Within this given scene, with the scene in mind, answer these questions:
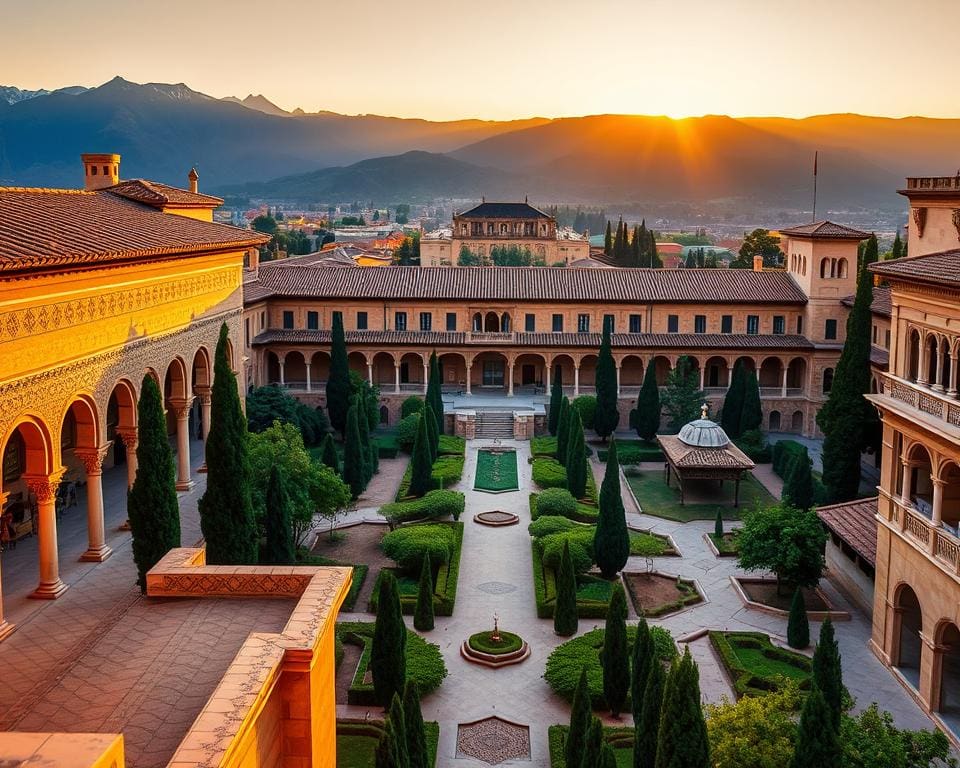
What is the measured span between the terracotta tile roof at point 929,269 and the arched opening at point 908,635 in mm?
6144

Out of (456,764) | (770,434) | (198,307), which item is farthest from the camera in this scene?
(770,434)

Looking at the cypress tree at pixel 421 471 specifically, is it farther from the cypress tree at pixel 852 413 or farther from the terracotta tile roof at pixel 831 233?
the terracotta tile roof at pixel 831 233

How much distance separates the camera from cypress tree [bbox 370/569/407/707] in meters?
19.2

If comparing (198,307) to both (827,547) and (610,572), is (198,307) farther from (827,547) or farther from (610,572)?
(827,547)

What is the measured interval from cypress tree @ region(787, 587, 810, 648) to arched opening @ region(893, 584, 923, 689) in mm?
1956

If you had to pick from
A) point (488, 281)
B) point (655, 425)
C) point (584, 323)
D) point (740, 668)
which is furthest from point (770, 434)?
point (740, 668)

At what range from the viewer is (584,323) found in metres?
48.6

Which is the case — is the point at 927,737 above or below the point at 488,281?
below

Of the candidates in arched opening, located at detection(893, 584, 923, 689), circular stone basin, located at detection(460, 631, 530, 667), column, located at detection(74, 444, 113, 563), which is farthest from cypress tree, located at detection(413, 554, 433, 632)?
arched opening, located at detection(893, 584, 923, 689)

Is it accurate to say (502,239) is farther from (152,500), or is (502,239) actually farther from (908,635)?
(152,500)

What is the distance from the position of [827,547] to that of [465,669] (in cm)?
1163

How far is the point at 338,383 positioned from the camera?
141 ft

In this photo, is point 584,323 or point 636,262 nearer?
point 584,323

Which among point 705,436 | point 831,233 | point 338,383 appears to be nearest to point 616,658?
point 705,436
